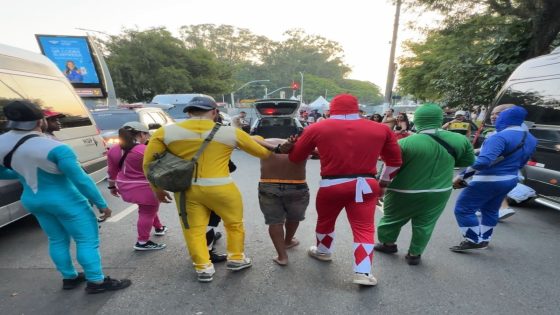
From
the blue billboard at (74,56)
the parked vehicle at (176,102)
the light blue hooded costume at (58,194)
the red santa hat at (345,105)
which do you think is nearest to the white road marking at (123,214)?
the light blue hooded costume at (58,194)

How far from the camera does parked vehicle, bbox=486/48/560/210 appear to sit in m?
4.43

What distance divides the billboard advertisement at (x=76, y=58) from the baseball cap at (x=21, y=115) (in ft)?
36.8

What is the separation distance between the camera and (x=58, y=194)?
253 cm

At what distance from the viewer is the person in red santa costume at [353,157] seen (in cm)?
272

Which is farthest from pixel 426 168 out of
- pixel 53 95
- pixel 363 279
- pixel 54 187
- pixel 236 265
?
pixel 53 95

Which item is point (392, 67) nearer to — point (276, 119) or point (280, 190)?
point (276, 119)

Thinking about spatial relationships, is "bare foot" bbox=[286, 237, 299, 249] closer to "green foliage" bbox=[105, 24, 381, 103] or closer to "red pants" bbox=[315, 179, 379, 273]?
"red pants" bbox=[315, 179, 379, 273]

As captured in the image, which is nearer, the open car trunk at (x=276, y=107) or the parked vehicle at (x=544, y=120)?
the parked vehicle at (x=544, y=120)

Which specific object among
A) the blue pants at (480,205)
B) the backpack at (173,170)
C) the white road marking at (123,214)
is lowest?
the white road marking at (123,214)

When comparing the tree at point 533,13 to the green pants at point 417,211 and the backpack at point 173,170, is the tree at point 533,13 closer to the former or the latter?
the green pants at point 417,211

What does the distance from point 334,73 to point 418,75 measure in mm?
69148

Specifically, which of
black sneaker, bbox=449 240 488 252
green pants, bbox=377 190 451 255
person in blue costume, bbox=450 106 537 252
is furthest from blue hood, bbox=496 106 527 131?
black sneaker, bbox=449 240 488 252

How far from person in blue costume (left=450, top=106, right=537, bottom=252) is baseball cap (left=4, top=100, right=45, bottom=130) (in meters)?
3.69

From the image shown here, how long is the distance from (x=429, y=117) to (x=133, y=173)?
2.94m
